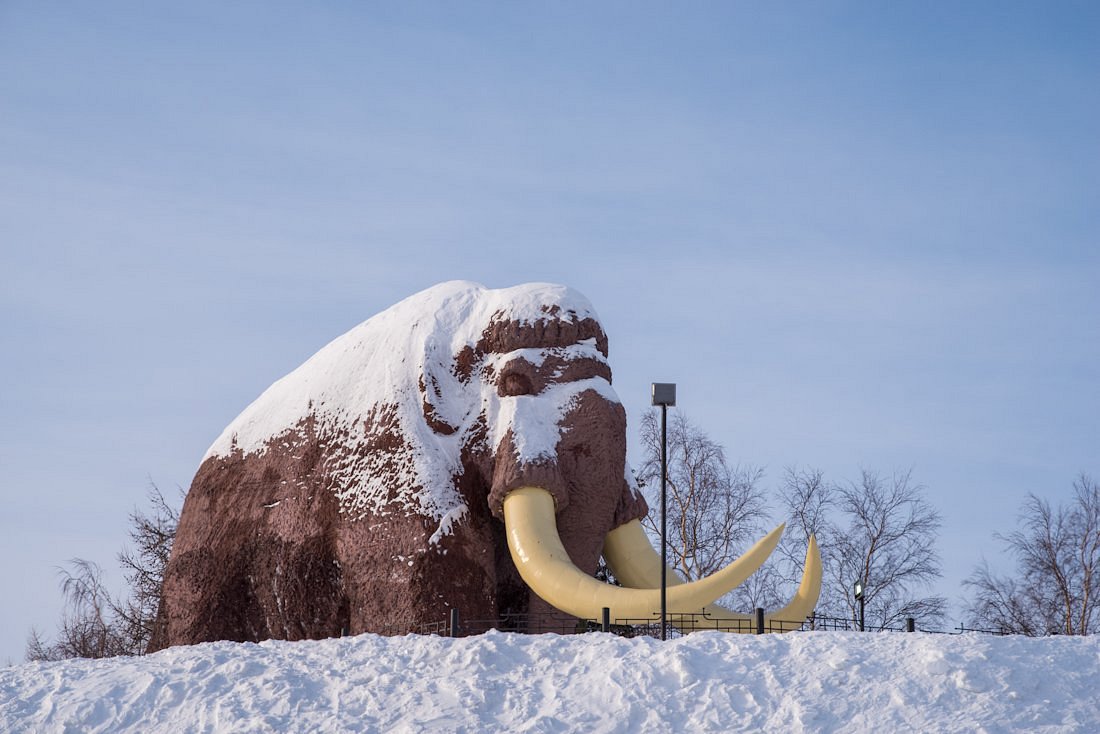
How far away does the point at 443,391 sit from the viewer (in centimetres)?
1717

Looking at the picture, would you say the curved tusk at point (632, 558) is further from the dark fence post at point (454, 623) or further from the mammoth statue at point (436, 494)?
the dark fence post at point (454, 623)

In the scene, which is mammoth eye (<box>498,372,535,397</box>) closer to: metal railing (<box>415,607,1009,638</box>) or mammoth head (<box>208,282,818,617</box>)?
mammoth head (<box>208,282,818,617</box>)

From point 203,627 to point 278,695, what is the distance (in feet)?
12.3

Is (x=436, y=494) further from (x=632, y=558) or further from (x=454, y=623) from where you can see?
(x=632, y=558)

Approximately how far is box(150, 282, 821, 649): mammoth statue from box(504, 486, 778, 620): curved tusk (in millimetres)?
19

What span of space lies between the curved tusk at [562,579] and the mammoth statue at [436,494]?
2 cm

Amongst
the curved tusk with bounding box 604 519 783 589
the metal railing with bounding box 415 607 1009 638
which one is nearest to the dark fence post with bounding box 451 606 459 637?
the metal railing with bounding box 415 607 1009 638

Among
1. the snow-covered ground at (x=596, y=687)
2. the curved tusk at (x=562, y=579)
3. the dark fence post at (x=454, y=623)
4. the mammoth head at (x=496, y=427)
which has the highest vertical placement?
the mammoth head at (x=496, y=427)

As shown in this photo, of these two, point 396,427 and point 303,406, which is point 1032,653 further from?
point 303,406

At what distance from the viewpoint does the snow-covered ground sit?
13.4m

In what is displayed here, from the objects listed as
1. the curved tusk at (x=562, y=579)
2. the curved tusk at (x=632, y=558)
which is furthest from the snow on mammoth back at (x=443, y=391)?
the curved tusk at (x=632, y=558)

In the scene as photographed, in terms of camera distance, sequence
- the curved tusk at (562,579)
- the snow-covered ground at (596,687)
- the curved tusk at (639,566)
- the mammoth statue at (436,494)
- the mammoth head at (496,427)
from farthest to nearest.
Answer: the curved tusk at (639,566) → the mammoth head at (496,427) → the mammoth statue at (436,494) → the curved tusk at (562,579) → the snow-covered ground at (596,687)

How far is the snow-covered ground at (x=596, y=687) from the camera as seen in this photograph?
13.4 meters

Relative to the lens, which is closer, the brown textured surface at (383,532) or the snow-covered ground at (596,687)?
the snow-covered ground at (596,687)
